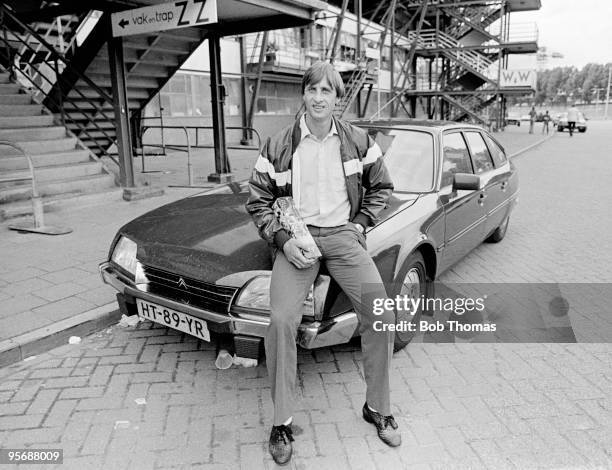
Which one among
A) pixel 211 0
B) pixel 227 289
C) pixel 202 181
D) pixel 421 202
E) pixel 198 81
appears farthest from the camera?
pixel 198 81

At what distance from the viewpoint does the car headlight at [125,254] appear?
3.63 metres

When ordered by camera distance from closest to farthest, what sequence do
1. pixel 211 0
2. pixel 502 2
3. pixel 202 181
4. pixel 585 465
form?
pixel 585 465 → pixel 211 0 → pixel 202 181 → pixel 502 2

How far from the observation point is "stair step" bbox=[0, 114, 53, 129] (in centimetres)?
858

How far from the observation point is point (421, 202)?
408 centimetres

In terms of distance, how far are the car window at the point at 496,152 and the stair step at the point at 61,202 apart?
575 cm

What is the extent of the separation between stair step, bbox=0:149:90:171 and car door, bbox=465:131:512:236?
6413mm

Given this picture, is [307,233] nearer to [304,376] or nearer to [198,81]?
[304,376]

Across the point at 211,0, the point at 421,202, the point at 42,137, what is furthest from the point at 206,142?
the point at 421,202

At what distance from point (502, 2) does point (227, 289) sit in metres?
33.1

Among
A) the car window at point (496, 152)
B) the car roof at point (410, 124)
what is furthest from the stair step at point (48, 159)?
the car window at point (496, 152)

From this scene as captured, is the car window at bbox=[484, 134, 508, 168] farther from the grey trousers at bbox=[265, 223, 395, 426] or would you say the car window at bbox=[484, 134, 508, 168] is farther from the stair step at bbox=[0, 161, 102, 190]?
the stair step at bbox=[0, 161, 102, 190]

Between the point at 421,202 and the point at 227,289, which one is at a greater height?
the point at 421,202

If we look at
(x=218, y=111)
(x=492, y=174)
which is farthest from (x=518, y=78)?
(x=492, y=174)

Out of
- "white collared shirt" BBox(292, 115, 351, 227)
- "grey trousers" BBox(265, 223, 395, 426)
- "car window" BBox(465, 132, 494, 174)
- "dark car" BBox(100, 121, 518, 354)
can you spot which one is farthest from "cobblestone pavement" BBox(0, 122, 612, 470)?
"car window" BBox(465, 132, 494, 174)
